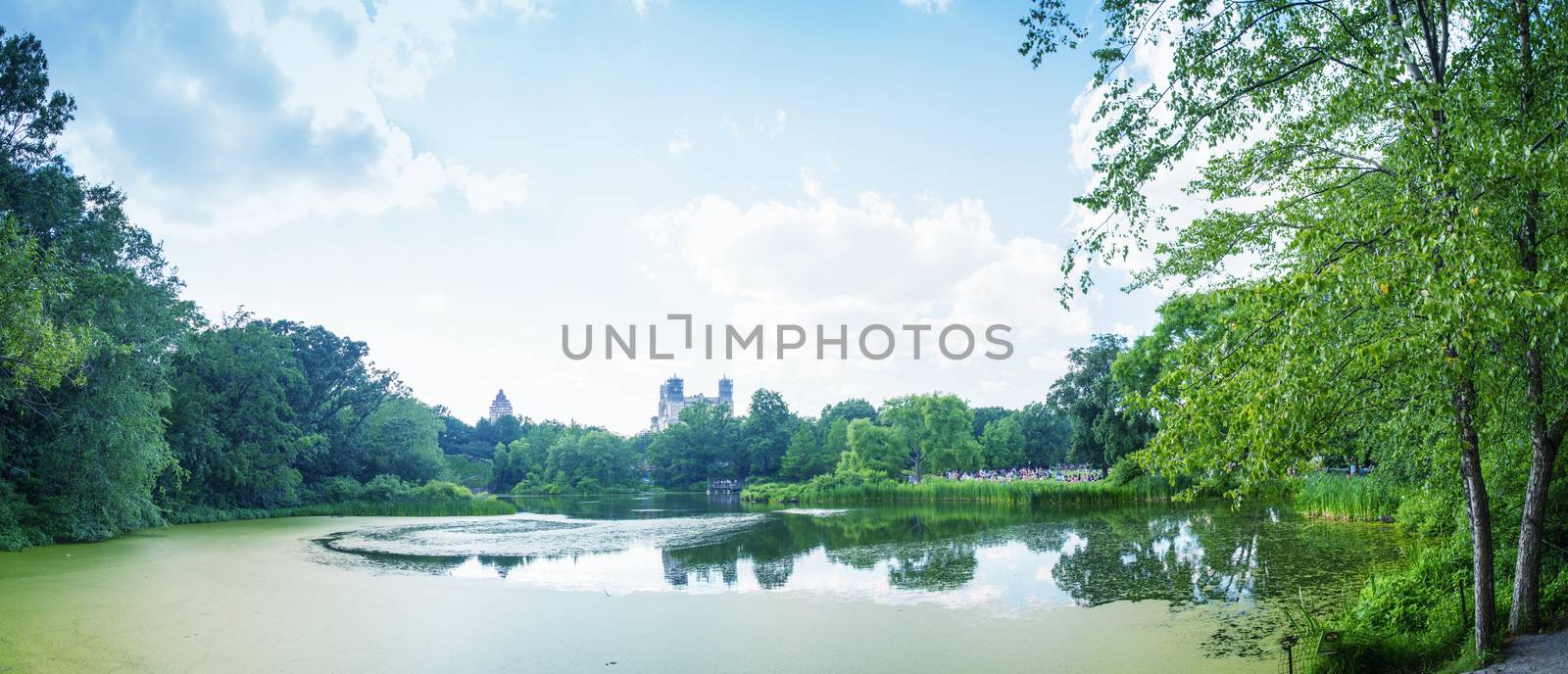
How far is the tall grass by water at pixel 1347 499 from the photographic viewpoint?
13.7m

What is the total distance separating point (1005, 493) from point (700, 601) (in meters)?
17.8

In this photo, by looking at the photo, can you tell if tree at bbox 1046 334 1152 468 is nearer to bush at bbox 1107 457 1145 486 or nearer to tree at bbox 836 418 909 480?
bush at bbox 1107 457 1145 486

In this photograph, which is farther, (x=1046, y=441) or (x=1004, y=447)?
(x=1046, y=441)

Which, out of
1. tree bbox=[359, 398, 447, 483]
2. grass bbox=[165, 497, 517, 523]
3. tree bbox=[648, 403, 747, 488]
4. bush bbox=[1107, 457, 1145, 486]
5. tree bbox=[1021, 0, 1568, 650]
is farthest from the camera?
tree bbox=[648, 403, 747, 488]

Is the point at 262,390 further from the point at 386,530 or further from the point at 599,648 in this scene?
the point at 599,648

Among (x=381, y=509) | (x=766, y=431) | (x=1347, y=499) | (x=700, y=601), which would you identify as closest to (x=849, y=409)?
(x=766, y=431)

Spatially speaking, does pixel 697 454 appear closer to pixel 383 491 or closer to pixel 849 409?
pixel 849 409

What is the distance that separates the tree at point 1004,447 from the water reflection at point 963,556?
1222 inches

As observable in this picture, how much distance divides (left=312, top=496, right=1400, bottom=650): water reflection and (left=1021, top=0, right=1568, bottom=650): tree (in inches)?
94.3

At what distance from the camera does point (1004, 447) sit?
50000 millimetres

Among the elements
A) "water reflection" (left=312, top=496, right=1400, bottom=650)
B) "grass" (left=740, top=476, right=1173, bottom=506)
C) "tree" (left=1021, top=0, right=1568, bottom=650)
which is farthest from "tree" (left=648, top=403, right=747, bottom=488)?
"tree" (left=1021, top=0, right=1568, bottom=650)

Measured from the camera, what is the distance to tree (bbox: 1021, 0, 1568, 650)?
3.42m

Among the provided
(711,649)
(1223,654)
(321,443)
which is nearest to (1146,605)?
(1223,654)

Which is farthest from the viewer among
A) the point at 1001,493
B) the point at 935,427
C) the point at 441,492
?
the point at 935,427
